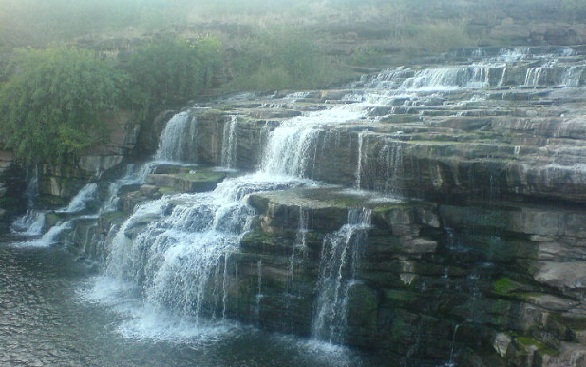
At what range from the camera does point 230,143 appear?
85.7 ft

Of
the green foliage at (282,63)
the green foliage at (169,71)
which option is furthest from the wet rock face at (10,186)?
the green foliage at (282,63)

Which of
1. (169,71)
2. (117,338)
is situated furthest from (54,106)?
(117,338)

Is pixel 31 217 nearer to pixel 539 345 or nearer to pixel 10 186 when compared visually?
pixel 10 186

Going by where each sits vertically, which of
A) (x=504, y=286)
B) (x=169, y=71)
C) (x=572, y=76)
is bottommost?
(x=504, y=286)

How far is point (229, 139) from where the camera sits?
26109 millimetres

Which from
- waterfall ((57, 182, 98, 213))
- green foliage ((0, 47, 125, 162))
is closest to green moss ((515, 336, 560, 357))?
waterfall ((57, 182, 98, 213))

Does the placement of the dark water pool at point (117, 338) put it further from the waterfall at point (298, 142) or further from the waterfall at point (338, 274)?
the waterfall at point (298, 142)

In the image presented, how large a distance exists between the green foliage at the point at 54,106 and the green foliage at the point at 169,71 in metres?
2.92

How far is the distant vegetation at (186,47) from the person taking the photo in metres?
30.2

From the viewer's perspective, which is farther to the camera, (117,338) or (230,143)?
(230,143)

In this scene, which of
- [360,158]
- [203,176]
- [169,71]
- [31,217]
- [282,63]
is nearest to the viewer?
[360,158]

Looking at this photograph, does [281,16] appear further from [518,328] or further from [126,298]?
[518,328]

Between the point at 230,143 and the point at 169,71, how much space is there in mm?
9418

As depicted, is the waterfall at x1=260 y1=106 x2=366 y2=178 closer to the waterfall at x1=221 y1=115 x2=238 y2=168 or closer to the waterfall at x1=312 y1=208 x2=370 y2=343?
the waterfall at x1=221 y1=115 x2=238 y2=168
